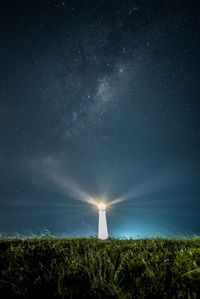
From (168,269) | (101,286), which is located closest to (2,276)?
(101,286)

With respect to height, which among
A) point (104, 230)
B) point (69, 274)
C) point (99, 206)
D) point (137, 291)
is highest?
point (99, 206)

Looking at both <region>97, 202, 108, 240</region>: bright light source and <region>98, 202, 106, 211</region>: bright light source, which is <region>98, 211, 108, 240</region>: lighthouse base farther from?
<region>98, 202, 106, 211</region>: bright light source

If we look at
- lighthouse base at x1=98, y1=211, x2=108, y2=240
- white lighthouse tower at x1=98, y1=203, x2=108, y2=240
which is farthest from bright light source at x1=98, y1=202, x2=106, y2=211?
lighthouse base at x1=98, y1=211, x2=108, y2=240

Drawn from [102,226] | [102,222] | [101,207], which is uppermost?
[101,207]

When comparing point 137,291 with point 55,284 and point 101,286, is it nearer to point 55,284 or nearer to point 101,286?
point 101,286

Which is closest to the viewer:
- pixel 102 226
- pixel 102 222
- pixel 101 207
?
pixel 102 226

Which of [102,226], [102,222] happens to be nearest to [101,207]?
[102,222]

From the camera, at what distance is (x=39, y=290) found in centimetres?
186

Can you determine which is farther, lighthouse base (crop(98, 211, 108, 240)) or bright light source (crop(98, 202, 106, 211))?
bright light source (crop(98, 202, 106, 211))

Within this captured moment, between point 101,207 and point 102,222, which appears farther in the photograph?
point 101,207

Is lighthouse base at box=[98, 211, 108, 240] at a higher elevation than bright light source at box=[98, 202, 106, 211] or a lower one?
lower

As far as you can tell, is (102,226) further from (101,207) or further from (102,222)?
(101,207)

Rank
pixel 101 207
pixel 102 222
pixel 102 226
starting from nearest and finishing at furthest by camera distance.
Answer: pixel 102 226 < pixel 102 222 < pixel 101 207

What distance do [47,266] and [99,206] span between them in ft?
48.8
